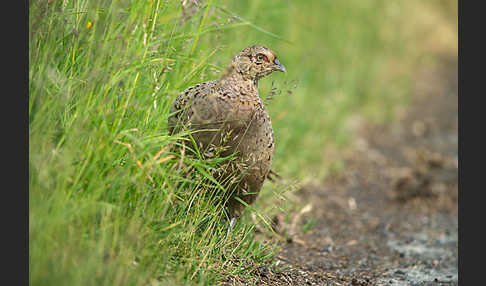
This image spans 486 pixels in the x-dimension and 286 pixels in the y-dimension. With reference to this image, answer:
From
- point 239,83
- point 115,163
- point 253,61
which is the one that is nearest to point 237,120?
point 239,83

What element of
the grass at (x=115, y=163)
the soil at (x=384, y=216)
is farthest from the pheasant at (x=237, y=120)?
the soil at (x=384, y=216)

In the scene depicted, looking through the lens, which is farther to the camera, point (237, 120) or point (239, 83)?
point (239, 83)

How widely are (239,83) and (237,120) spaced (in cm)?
25

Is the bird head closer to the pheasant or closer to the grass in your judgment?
the pheasant

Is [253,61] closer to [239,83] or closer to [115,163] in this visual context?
[239,83]

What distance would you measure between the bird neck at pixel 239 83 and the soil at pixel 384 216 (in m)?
0.98

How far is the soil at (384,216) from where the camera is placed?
407 centimetres

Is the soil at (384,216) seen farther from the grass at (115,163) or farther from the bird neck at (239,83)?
the bird neck at (239,83)

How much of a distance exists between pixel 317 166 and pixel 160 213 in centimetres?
387

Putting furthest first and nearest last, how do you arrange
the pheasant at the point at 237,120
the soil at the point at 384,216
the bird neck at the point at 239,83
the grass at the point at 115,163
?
1. the soil at the point at 384,216
2. the bird neck at the point at 239,83
3. the pheasant at the point at 237,120
4. the grass at the point at 115,163

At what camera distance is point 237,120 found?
10.8ft

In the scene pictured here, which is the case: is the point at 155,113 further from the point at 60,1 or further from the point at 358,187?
the point at 358,187

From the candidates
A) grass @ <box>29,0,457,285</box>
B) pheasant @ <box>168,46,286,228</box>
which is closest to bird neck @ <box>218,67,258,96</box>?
pheasant @ <box>168,46,286,228</box>

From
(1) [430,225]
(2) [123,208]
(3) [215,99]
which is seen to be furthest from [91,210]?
(1) [430,225]
